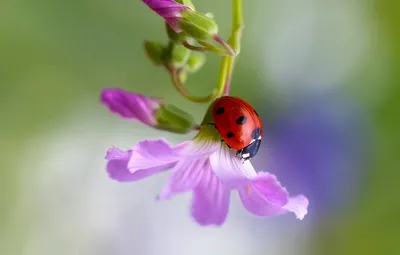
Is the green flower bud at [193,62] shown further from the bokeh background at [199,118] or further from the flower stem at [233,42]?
the bokeh background at [199,118]

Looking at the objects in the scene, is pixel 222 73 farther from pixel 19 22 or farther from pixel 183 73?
pixel 19 22

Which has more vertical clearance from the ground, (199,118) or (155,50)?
(199,118)

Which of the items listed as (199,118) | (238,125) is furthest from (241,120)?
(199,118)

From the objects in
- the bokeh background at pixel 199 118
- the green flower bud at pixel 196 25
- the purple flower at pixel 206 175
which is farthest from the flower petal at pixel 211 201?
the bokeh background at pixel 199 118

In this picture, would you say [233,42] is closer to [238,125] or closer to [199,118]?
[238,125]

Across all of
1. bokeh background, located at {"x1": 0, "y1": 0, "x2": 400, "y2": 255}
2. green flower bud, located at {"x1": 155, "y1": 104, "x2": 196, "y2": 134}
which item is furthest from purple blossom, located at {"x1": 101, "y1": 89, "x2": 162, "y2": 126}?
bokeh background, located at {"x1": 0, "y1": 0, "x2": 400, "y2": 255}

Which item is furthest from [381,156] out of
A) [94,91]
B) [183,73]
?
[183,73]
